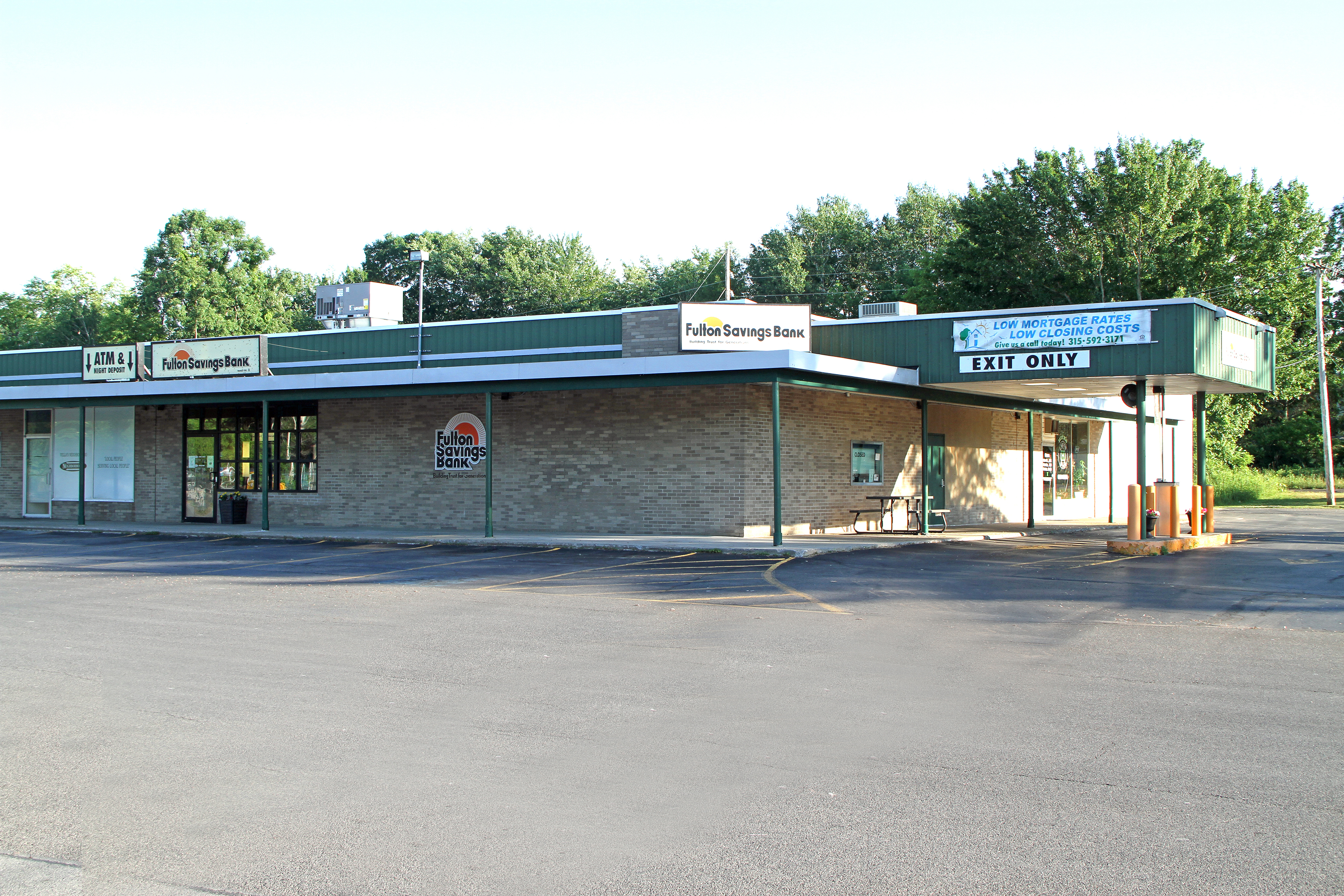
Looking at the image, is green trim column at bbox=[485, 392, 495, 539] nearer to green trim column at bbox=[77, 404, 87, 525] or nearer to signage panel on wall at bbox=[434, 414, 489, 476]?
signage panel on wall at bbox=[434, 414, 489, 476]

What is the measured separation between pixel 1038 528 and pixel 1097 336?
23.8 feet

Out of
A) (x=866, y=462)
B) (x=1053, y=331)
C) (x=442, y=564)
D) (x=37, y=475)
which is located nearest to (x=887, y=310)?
(x=866, y=462)

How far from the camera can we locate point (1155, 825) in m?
5.27

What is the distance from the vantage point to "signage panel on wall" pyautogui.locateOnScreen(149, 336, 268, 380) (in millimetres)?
25922

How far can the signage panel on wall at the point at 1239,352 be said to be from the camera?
21000 mm

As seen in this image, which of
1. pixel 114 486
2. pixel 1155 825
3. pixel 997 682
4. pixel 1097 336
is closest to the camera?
pixel 1155 825

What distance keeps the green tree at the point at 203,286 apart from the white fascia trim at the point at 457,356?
1396 inches

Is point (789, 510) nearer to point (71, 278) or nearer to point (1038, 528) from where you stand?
point (1038, 528)

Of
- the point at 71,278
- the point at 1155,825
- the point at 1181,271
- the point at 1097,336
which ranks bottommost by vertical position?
the point at 1155,825

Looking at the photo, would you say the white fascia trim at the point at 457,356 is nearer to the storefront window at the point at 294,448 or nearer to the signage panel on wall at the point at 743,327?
the storefront window at the point at 294,448

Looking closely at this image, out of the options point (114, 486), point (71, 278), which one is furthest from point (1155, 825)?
point (71, 278)

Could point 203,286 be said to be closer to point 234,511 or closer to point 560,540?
point 234,511

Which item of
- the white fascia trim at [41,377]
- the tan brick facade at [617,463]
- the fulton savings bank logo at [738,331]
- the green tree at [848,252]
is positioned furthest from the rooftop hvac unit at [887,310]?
the green tree at [848,252]

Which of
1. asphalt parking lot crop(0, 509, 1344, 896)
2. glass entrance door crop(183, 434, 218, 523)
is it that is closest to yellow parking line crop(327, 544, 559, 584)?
asphalt parking lot crop(0, 509, 1344, 896)
